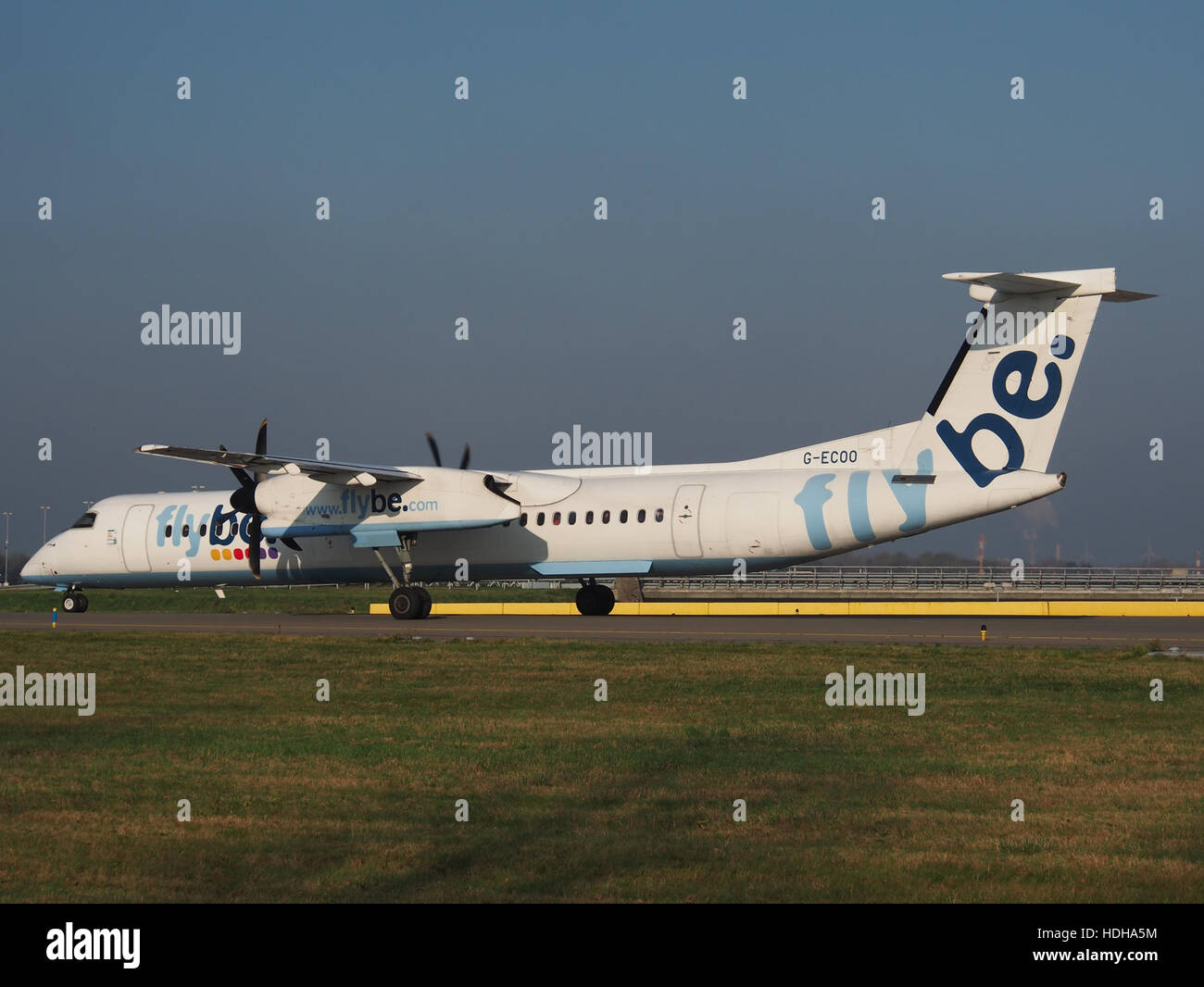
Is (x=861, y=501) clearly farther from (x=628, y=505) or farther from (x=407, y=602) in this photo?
(x=407, y=602)

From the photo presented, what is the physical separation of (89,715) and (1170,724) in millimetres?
12852

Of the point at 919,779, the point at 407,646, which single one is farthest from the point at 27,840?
the point at 407,646

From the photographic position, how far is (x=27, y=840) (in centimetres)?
873

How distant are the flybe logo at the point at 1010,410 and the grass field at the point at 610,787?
9.16 meters

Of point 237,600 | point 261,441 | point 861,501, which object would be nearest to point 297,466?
point 261,441

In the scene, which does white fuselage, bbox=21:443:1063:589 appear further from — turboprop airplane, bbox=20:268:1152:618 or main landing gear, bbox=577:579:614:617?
main landing gear, bbox=577:579:614:617

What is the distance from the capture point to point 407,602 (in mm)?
33344

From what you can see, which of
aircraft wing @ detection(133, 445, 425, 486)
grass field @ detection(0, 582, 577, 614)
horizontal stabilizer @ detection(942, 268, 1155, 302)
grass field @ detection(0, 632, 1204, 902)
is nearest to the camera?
grass field @ detection(0, 632, 1204, 902)

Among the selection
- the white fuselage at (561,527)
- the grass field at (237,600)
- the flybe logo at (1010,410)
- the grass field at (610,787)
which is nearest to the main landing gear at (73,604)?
the white fuselage at (561,527)

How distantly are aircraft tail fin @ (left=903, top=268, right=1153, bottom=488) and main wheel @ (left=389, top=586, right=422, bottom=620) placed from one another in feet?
44.1

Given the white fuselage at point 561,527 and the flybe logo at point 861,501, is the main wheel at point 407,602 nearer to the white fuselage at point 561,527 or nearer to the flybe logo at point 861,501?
the white fuselage at point 561,527

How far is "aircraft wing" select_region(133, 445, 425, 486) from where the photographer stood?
3241cm

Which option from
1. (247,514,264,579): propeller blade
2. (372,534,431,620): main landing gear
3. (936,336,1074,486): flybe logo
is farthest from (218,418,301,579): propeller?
(936,336,1074,486): flybe logo

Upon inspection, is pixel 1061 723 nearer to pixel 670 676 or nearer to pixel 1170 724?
pixel 1170 724
